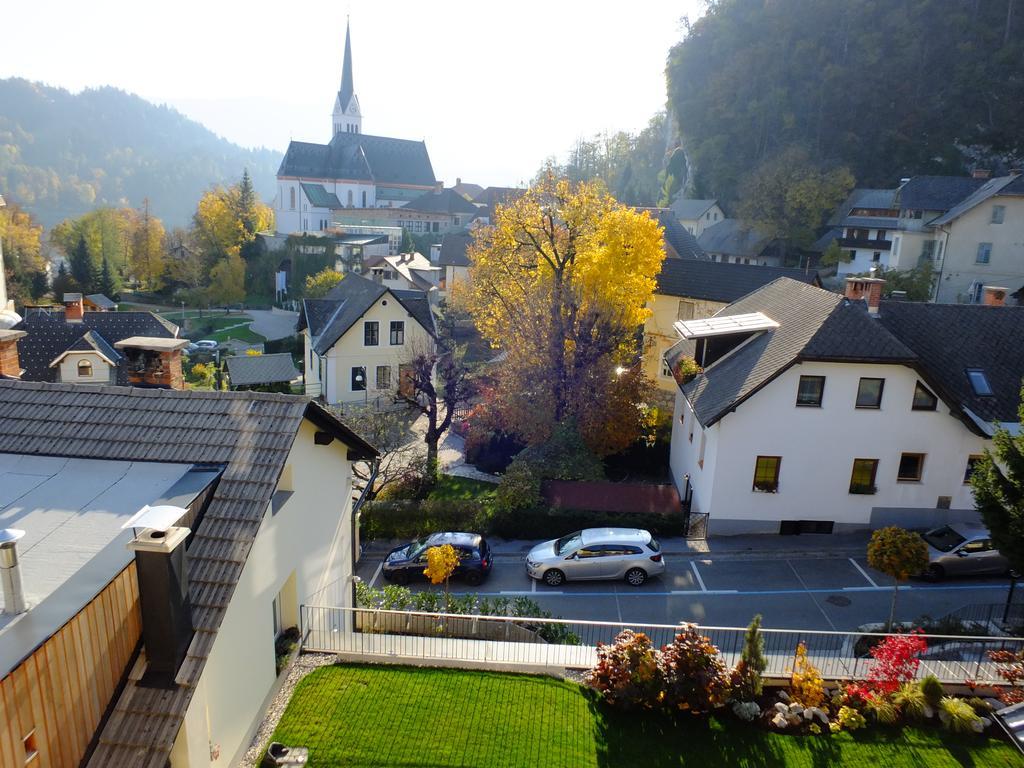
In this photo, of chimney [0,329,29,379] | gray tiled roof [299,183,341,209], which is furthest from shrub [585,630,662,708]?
gray tiled roof [299,183,341,209]

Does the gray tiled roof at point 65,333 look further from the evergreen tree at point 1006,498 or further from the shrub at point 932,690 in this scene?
the evergreen tree at point 1006,498

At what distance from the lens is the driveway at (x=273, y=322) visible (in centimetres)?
6488

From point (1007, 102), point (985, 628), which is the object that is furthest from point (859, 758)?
point (1007, 102)

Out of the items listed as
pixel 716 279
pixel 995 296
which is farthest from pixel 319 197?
pixel 995 296

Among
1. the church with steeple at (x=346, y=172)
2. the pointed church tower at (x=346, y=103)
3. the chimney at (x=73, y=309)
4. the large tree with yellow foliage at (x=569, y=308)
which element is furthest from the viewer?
the pointed church tower at (x=346, y=103)

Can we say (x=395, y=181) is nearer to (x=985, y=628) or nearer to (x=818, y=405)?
(x=818, y=405)

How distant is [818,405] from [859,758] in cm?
1164

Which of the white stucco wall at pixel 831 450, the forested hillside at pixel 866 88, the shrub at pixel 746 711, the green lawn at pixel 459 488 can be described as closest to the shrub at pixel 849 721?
the shrub at pixel 746 711

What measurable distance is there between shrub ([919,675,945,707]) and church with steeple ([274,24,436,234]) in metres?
89.7

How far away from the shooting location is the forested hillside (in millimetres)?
65312

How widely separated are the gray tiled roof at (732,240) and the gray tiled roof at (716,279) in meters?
A: 26.3

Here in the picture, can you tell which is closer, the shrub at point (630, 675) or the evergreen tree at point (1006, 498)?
the shrub at point (630, 675)

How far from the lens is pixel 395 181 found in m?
104

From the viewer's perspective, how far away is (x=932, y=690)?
10586mm
